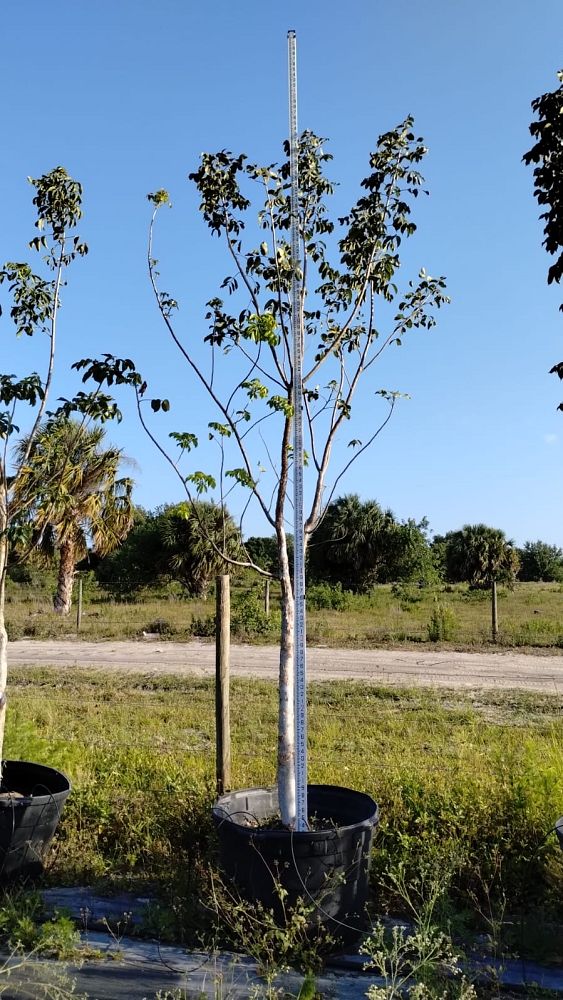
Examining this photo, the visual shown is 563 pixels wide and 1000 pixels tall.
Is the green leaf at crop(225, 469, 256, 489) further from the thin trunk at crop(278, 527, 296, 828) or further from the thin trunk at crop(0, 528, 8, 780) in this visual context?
the thin trunk at crop(0, 528, 8, 780)

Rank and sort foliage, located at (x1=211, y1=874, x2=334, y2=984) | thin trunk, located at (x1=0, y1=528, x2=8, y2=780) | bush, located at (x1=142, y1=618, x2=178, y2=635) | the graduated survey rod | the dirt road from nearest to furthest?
1. foliage, located at (x1=211, y1=874, x2=334, y2=984)
2. the graduated survey rod
3. thin trunk, located at (x1=0, y1=528, x2=8, y2=780)
4. the dirt road
5. bush, located at (x1=142, y1=618, x2=178, y2=635)

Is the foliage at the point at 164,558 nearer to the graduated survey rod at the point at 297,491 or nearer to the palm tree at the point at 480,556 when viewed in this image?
the palm tree at the point at 480,556

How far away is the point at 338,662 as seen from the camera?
1364cm

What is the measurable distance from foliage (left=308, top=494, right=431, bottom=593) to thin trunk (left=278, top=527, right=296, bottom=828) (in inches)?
1134

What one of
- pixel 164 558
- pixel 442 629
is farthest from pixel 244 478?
pixel 164 558

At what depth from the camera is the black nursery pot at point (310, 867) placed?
3.22 m

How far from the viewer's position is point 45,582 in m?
37.5

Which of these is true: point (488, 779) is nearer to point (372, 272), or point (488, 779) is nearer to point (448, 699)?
point (372, 272)

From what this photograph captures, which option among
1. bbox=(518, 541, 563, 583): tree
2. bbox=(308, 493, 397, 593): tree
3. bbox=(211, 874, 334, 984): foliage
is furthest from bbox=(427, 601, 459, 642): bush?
bbox=(518, 541, 563, 583): tree

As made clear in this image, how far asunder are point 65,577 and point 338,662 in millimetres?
10571

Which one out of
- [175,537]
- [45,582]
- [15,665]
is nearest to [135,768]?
[15,665]

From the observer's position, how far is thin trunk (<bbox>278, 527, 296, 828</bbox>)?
142 inches

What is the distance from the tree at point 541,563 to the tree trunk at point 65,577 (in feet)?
119

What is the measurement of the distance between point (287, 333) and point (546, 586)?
41.2 meters
